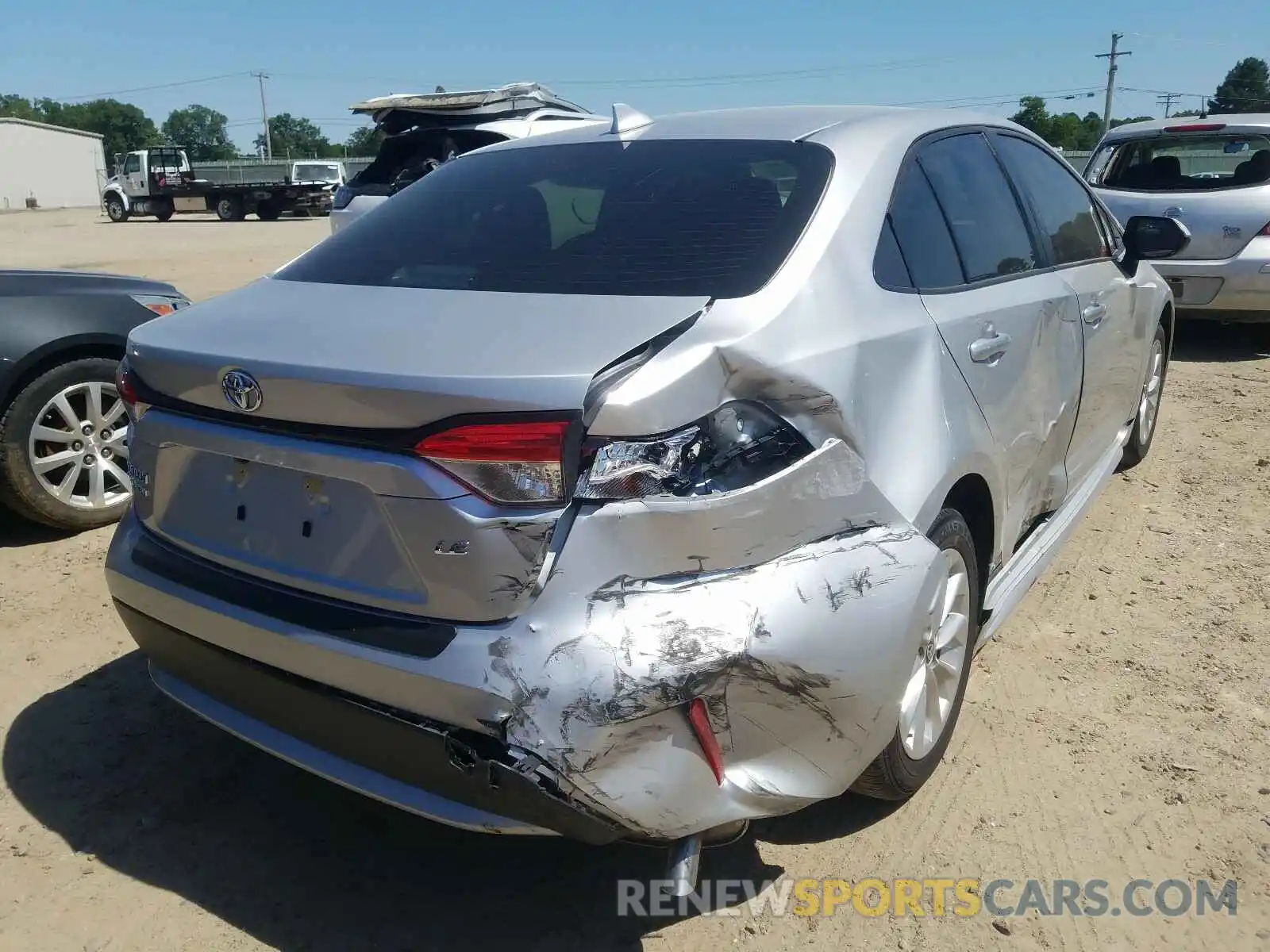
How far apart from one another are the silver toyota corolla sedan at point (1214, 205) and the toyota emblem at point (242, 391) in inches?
289

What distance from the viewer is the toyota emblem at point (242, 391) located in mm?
2047

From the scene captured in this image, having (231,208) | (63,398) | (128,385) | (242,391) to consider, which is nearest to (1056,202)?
(242,391)

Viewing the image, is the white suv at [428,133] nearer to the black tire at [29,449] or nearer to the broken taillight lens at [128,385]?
the black tire at [29,449]

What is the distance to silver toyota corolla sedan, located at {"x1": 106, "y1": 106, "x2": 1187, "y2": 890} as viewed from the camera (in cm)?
181

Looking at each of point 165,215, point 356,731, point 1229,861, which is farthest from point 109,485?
point 165,215

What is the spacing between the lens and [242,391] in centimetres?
207

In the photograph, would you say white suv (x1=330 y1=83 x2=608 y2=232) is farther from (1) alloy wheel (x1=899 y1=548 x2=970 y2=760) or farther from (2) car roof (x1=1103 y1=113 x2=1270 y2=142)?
(1) alloy wheel (x1=899 y1=548 x2=970 y2=760)

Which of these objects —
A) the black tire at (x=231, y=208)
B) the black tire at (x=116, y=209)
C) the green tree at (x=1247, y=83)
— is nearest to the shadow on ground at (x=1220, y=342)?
the black tire at (x=231, y=208)

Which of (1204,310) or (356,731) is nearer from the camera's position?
(356,731)

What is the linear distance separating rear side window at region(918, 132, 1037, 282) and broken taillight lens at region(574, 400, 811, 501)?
1.13 metres

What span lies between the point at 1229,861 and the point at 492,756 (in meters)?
1.82

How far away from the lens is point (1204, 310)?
25.5ft

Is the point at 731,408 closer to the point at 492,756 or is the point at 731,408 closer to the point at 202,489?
the point at 492,756

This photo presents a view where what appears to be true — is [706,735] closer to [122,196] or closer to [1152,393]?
[1152,393]
